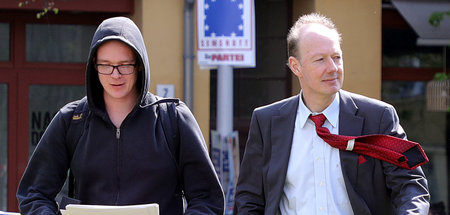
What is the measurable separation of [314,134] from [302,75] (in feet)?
0.89

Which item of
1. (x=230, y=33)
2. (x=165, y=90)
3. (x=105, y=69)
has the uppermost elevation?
(x=230, y=33)

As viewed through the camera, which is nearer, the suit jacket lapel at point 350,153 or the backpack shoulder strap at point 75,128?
the suit jacket lapel at point 350,153

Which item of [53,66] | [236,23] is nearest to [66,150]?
[236,23]

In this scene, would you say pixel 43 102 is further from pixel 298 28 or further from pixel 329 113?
pixel 329 113

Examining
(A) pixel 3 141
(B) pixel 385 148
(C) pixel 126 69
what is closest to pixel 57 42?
(A) pixel 3 141

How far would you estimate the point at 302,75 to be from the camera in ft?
11.3

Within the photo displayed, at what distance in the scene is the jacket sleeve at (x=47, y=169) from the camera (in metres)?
3.49

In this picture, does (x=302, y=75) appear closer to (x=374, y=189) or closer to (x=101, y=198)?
(x=374, y=189)

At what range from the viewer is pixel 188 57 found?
8172 mm

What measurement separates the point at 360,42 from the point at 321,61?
5.30 m

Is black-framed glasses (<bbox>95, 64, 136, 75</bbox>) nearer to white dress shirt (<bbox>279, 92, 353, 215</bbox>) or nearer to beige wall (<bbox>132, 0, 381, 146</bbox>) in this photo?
white dress shirt (<bbox>279, 92, 353, 215</bbox>)

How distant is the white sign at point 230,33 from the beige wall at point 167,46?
1972 mm

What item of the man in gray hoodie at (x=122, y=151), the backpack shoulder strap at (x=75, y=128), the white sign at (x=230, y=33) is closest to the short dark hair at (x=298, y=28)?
the man in gray hoodie at (x=122, y=151)

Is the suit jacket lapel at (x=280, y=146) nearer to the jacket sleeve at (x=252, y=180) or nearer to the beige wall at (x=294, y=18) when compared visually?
the jacket sleeve at (x=252, y=180)
